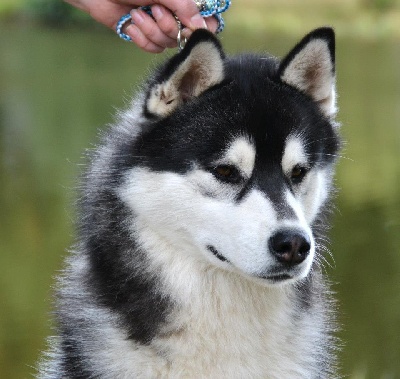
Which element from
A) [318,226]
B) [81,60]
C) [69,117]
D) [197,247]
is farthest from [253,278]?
[81,60]

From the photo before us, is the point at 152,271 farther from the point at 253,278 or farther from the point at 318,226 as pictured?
the point at 318,226

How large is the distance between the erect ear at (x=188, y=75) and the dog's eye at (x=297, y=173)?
52cm

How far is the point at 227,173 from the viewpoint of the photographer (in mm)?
4156

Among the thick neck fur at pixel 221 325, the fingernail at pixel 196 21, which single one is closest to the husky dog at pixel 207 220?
the thick neck fur at pixel 221 325

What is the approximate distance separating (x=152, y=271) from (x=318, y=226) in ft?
2.69

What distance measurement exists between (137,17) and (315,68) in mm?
969

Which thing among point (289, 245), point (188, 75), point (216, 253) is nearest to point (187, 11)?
point (188, 75)

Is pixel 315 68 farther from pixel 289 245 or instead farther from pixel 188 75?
pixel 289 245

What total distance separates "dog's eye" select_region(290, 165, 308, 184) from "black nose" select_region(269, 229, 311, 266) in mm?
385

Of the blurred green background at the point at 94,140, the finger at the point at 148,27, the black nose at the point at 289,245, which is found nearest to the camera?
the black nose at the point at 289,245

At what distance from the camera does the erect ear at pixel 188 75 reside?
414 centimetres

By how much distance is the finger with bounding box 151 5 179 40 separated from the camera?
→ 476cm

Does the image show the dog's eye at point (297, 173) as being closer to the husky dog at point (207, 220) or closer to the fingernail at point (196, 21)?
the husky dog at point (207, 220)

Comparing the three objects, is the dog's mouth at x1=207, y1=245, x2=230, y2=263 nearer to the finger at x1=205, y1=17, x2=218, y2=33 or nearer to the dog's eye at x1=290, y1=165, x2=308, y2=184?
the dog's eye at x1=290, y1=165, x2=308, y2=184
